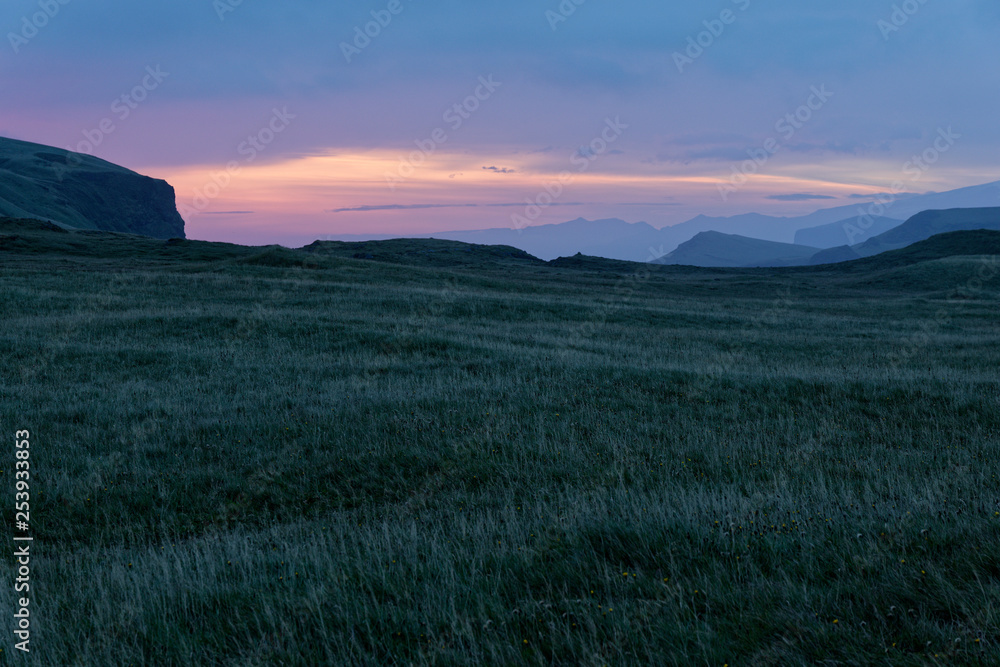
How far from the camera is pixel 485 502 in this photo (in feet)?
23.5

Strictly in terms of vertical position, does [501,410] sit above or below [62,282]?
below

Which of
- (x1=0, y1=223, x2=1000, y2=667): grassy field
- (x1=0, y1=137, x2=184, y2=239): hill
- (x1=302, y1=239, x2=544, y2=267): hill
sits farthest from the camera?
(x1=0, y1=137, x2=184, y2=239): hill

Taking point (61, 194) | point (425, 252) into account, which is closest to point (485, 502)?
point (425, 252)

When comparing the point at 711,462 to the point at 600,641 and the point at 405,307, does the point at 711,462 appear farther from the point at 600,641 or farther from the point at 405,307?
the point at 405,307

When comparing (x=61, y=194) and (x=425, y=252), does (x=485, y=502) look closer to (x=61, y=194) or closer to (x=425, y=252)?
(x=425, y=252)

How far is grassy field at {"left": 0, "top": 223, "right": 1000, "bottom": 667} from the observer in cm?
371

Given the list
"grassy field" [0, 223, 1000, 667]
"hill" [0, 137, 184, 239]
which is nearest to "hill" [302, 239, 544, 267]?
"grassy field" [0, 223, 1000, 667]

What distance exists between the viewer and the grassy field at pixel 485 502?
3.71 m

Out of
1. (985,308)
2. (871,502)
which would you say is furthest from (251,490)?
(985,308)

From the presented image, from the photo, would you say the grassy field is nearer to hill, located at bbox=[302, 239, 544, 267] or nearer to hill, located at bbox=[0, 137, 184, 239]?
hill, located at bbox=[302, 239, 544, 267]

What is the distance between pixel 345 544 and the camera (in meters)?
5.78

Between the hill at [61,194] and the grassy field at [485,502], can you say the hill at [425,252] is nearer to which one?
the grassy field at [485,502]

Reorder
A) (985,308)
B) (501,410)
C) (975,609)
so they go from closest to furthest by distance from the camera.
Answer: (975,609)
(501,410)
(985,308)

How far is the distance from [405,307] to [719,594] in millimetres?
27120
